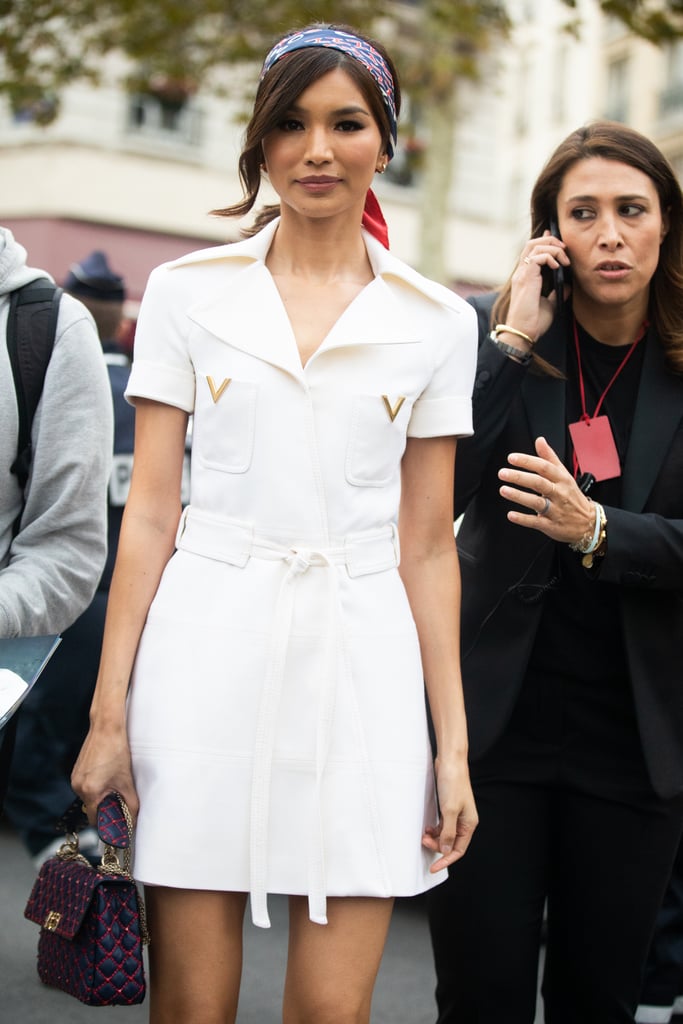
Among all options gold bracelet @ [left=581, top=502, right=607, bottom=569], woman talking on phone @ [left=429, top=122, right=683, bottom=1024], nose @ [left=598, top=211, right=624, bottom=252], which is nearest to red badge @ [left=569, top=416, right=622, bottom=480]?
woman talking on phone @ [left=429, top=122, right=683, bottom=1024]

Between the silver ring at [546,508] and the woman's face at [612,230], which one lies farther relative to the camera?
the woman's face at [612,230]

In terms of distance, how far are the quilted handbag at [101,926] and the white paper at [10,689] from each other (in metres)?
0.23

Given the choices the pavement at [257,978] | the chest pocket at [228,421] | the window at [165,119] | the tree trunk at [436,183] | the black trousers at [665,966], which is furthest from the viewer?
the window at [165,119]

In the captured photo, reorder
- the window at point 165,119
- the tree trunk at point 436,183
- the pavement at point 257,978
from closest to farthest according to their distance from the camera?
the pavement at point 257,978
the tree trunk at point 436,183
the window at point 165,119

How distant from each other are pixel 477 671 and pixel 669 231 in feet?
3.67

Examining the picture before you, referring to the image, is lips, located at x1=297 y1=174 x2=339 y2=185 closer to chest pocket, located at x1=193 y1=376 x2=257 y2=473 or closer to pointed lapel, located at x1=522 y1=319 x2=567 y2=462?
chest pocket, located at x1=193 y1=376 x2=257 y2=473

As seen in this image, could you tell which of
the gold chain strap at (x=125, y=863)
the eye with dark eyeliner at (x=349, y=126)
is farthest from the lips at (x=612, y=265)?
the gold chain strap at (x=125, y=863)

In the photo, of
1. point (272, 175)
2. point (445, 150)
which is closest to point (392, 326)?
point (272, 175)

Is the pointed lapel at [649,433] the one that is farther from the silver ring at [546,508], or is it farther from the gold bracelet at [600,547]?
the silver ring at [546,508]

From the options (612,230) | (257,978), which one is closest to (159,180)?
(257,978)

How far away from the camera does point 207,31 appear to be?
20.3m

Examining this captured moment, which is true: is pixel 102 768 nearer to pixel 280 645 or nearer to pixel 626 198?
pixel 280 645

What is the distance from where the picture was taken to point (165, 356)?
254 centimetres

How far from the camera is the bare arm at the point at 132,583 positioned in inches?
95.6
